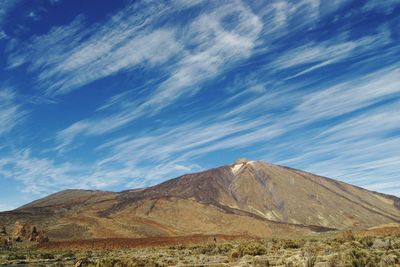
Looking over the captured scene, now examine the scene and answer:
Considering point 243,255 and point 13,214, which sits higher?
point 13,214

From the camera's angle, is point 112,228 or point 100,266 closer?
point 100,266

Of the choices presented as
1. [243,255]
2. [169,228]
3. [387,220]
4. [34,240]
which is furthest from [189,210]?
[243,255]

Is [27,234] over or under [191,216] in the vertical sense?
under

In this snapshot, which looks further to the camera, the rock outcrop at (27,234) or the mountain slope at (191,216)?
the mountain slope at (191,216)

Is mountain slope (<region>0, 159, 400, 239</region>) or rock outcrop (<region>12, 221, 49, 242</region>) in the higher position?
mountain slope (<region>0, 159, 400, 239</region>)

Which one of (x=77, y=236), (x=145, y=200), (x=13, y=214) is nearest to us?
(x=77, y=236)

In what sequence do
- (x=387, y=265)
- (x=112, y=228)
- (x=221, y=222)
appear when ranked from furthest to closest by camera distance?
(x=221, y=222) → (x=112, y=228) → (x=387, y=265)

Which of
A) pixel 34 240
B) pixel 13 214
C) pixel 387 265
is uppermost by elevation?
pixel 13 214

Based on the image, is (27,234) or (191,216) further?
(191,216)

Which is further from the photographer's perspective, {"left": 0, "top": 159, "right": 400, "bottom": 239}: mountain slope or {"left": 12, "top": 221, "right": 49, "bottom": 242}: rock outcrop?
{"left": 0, "top": 159, "right": 400, "bottom": 239}: mountain slope

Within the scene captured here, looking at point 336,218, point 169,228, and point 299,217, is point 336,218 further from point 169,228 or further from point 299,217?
point 169,228

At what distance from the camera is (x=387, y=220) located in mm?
186750

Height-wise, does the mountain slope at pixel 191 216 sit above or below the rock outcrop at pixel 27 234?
above

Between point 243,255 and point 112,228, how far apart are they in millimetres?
73311
